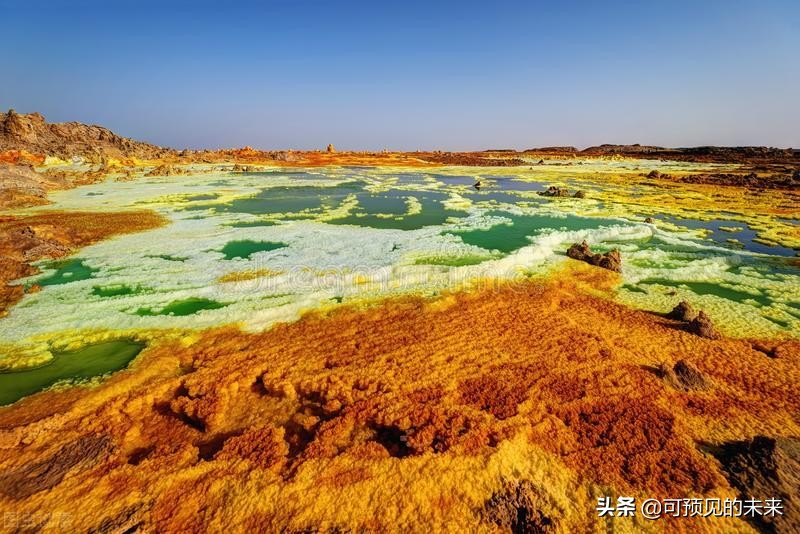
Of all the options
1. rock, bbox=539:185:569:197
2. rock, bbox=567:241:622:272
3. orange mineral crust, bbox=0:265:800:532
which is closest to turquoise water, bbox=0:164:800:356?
rock, bbox=567:241:622:272

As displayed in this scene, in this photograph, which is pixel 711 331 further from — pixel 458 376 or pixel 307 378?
pixel 307 378

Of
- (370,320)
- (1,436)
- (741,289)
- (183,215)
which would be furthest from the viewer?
(183,215)

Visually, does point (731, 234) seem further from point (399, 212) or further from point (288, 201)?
point (288, 201)

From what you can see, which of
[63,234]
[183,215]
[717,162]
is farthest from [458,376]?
[717,162]

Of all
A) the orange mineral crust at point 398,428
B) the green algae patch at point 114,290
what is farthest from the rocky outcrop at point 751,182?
the green algae patch at point 114,290

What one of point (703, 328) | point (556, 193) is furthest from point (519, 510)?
point (556, 193)

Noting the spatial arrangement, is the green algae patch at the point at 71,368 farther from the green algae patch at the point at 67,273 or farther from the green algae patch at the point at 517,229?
the green algae patch at the point at 517,229
